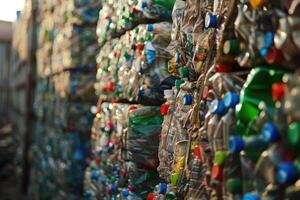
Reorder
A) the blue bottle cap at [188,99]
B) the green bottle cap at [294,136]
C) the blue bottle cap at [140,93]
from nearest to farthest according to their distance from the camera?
1. the green bottle cap at [294,136]
2. the blue bottle cap at [188,99]
3. the blue bottle cap at [140,93]

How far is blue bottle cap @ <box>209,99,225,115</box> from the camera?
4.17ft

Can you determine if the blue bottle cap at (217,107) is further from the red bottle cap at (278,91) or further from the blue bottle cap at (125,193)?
the blue bottle cap at (125,193)

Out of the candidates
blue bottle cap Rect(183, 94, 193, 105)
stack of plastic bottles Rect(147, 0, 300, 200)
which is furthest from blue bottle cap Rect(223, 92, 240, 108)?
blue bottle cap Rect(183, 94, 193, 105)

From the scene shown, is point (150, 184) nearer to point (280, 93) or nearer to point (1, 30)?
point (280, 93)

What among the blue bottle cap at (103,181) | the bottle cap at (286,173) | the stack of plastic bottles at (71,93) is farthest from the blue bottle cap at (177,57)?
the stack of plastic bottles at (71,93)

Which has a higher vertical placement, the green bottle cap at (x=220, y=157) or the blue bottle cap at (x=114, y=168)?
the green bottle cap at (x=220, y=157)

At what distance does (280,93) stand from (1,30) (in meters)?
12.6

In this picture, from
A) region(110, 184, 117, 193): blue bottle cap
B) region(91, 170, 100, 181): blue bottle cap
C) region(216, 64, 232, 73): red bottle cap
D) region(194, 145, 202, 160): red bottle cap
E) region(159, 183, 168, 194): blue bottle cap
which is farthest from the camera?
region(91, 170, 100, 181): blue bottle cap

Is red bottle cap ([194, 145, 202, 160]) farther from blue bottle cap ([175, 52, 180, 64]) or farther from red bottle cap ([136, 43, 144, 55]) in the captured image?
red bottle cap ([136, 43, 144, 55])

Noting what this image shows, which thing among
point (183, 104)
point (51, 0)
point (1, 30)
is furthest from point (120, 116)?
point (1, 30)

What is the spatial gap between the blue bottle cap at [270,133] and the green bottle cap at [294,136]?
4cm

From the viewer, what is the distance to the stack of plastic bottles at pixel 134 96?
89.4 inches

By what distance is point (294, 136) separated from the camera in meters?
0.93

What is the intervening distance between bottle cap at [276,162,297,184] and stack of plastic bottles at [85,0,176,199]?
4.16 feet
